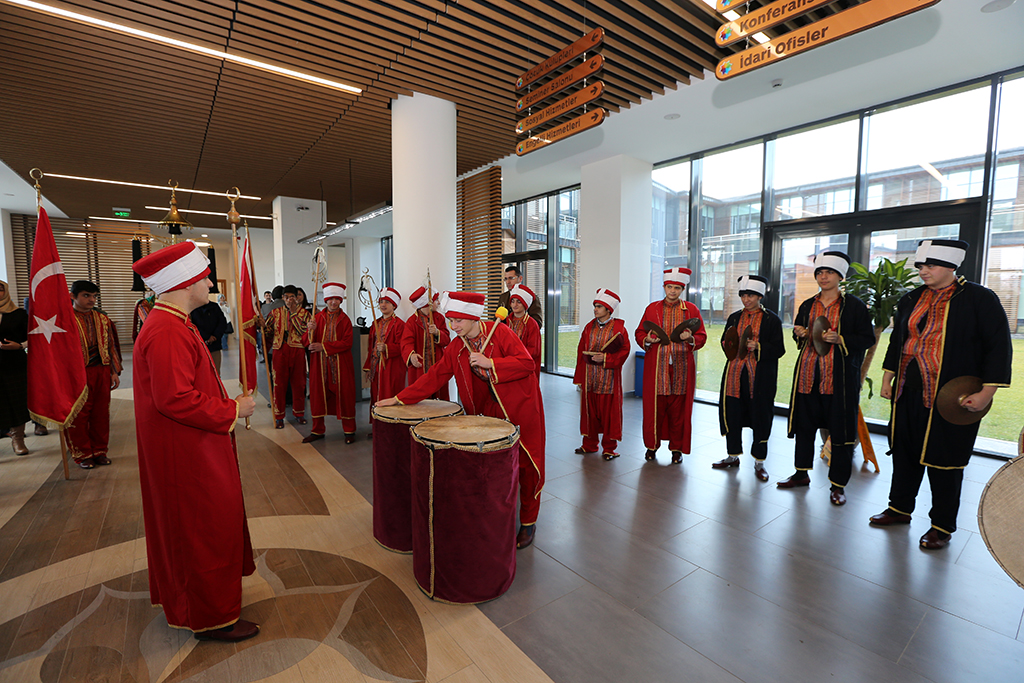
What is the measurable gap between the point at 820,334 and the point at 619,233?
376 centimetres

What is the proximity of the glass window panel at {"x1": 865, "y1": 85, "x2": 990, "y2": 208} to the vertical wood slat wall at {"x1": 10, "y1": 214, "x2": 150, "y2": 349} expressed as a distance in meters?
15.7

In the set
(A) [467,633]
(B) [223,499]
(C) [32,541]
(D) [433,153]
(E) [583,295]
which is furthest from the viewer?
(E) [583,295]

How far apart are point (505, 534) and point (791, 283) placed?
5.37m

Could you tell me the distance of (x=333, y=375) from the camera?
5.30 metres

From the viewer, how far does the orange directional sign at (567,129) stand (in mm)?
3654

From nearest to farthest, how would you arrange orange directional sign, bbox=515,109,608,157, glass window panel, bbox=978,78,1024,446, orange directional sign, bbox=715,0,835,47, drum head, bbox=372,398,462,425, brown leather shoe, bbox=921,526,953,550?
orange directional sign, bbox=715,0,835,47, drum head, bbox=372,398,462,425, brown leather shoe, bbox=921,526,953,550, orange directional sign, bbox=515,109,608,157, glass window panel, bbox=978,78,1024,446

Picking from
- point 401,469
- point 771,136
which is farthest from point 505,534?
point 771,136

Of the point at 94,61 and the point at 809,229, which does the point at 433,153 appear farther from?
the point at 809,229

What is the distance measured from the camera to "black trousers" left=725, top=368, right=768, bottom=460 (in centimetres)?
414

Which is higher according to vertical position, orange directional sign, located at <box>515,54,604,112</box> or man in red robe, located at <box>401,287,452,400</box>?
orange directional sign, located at <box>515,54,604,112</box>

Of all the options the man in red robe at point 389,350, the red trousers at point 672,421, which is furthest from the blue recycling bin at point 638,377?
the man in red robe at point 389,350

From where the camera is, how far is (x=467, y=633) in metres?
2.21

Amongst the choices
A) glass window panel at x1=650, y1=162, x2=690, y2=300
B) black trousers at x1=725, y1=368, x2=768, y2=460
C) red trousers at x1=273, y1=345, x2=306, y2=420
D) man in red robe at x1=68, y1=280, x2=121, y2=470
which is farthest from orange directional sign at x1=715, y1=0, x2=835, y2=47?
man in red robe at x1=68, y1=280, x2=121, y2=470

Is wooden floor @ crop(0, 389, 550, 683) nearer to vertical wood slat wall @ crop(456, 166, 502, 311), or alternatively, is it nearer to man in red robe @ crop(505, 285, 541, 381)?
man in red robe @ crop(505, 285, 541, 381)
